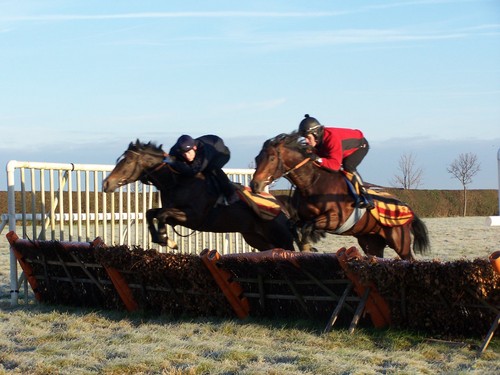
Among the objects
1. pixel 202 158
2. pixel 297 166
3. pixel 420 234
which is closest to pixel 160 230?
pixel 202 158

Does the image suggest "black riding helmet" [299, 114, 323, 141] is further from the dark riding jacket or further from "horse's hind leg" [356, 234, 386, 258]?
"horse's hind leg" [356, 234, 386, 258]

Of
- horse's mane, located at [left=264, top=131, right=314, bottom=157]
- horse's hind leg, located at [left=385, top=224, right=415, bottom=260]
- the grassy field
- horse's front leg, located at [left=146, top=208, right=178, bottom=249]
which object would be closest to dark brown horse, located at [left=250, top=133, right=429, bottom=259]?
horse's mane, located at [left=264, top=131, right=314, bottom=157]

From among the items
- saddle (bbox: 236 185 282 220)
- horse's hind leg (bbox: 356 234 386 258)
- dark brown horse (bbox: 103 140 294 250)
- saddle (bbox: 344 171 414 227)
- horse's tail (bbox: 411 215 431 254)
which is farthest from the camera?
horse's tail (bbox: 411 215 431 254)

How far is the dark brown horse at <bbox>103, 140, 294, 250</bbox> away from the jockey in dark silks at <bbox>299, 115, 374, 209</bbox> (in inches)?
34.8

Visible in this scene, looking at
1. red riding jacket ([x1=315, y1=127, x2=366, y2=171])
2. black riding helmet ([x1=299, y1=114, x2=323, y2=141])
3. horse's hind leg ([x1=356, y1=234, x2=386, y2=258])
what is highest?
black riding helmet ([x1=299, y1=114, x2=323, y2=141])

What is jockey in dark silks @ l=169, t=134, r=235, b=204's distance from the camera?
912 centimetres

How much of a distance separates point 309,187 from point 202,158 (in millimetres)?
1254

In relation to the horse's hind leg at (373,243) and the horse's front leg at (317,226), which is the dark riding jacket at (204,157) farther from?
the horse's hind leg at (373,243)

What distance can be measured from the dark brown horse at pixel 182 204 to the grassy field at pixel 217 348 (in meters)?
1.76

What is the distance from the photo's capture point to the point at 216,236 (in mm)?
11258

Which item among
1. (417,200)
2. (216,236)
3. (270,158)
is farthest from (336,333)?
(417,200)

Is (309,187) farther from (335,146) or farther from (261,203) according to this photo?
(261,203)

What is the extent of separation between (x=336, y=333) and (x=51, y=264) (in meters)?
3.47

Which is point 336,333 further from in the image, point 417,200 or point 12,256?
point 417,200
